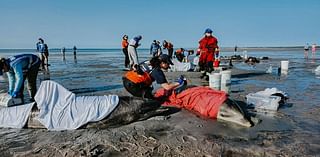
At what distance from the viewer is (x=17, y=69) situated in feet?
19.3

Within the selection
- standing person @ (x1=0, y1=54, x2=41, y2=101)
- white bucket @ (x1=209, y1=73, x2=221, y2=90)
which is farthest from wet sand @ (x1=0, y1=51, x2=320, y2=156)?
white bucket @ (x1=209, y1=73, x2=221, y2=90)

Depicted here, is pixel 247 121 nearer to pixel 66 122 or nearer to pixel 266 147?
pixel 266 147

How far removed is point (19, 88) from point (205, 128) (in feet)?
12.9

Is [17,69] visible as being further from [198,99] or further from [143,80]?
[198,99]

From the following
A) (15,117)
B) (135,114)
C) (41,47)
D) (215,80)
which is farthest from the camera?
(41,47)

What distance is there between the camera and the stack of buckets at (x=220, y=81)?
285 inches

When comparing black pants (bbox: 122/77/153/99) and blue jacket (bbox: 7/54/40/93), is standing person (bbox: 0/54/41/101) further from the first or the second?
black pants (bbox: 122/77/153/99)

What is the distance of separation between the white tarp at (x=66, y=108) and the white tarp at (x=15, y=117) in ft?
0.91

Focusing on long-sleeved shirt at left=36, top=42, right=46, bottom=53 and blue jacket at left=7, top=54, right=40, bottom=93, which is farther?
long-sleeved shirt at left=36, top=42, right=46, bottom=53

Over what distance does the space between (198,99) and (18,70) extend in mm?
3785

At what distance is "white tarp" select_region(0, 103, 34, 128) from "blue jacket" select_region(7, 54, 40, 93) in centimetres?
108

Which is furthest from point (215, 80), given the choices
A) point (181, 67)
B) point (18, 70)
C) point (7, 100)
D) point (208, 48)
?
point (181, 67)

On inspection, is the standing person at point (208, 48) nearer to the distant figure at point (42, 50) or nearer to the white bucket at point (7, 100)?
the white bucket at point (7, 100)

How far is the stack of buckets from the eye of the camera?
7.23m
